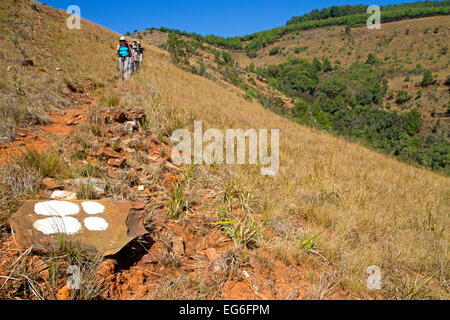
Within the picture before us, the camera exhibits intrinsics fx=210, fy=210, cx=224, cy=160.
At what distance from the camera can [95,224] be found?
1474 mm

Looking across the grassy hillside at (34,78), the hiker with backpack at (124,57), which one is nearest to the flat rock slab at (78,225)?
the grassy hillside at (34,78)

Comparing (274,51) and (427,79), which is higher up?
(274,51)

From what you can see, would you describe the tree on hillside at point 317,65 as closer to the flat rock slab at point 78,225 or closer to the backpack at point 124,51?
the backpack at point 124,51

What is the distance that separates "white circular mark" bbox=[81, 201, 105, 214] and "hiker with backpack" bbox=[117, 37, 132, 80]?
716cm

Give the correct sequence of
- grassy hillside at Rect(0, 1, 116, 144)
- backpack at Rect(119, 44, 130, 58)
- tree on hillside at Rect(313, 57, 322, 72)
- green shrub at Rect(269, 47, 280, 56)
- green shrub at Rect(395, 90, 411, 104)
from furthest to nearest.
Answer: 1. green shrub at Rect(269, 47, 280, 56)
2. tree on hillside at Rect(313, 57, 322, 72)
3. green shrub at Rect(395, 90, 411, 104)
4. backpack at Rect(119, 44, 130, 58)
5. grassy hillside at Rect(0, 1, 116, 144)

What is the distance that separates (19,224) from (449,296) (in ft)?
9.99

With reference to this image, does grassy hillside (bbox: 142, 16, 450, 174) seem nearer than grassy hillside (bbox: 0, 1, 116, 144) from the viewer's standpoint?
No

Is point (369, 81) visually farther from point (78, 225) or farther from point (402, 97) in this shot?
point (78, 225)

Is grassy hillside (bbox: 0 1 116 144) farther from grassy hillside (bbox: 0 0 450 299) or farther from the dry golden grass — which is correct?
the dry golden grass

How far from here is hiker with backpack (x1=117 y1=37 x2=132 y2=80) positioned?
7.71 metres

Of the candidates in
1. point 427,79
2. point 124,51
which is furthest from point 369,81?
point 124,51

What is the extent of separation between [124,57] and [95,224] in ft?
26.6

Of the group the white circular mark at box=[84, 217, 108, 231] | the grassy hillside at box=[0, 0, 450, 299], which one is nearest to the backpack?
the grassy hillside at box=[0, 0, 450, 299]
